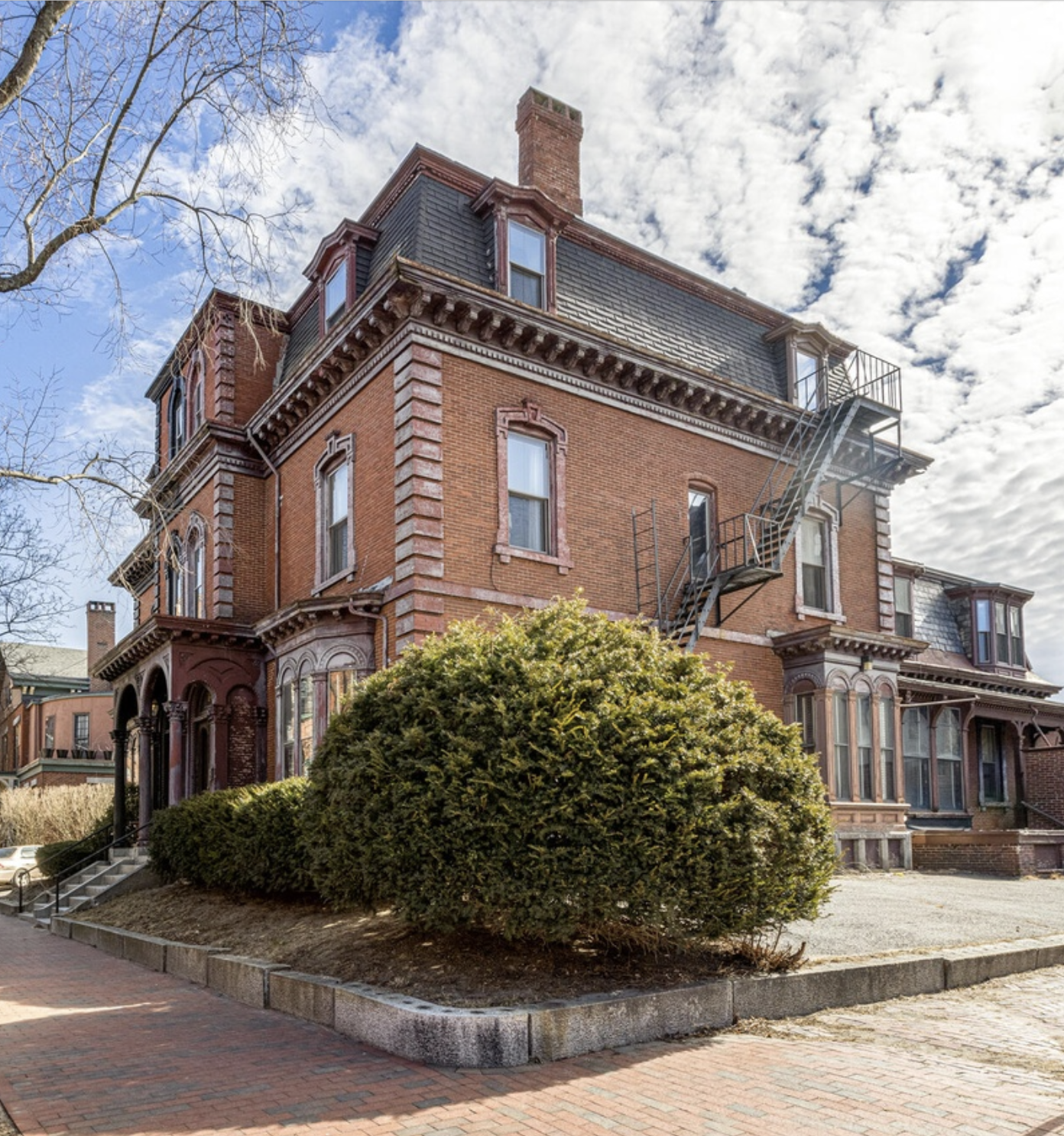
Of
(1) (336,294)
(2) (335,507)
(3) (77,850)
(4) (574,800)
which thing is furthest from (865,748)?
(3) (77,850)

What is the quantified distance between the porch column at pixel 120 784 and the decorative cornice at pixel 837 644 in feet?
44.2

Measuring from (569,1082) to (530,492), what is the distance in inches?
466

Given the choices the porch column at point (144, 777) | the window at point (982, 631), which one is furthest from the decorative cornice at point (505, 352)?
the window at point (982, 631)

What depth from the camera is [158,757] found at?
24.1m

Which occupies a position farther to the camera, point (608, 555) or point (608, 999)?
point (608, 555)

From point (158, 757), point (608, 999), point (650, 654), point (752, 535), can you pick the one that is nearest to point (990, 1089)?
point (608, 999)

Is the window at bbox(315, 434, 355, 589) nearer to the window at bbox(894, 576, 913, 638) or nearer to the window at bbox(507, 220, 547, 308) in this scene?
the window at bbox(507, 220, 547, 308)

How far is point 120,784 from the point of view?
73.2 feet

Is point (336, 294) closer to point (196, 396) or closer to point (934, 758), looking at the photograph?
point (196, 396)

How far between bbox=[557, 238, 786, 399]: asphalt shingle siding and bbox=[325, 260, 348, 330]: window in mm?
3802

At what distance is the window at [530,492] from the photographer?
57.3 ft

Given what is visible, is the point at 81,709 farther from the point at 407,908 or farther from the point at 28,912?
the point at 407,908

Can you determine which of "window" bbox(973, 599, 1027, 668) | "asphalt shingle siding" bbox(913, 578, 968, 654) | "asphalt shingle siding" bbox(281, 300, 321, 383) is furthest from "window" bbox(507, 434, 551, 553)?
"window" bbox(973, 599, 1027, 668)

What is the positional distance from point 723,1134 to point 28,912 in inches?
698
